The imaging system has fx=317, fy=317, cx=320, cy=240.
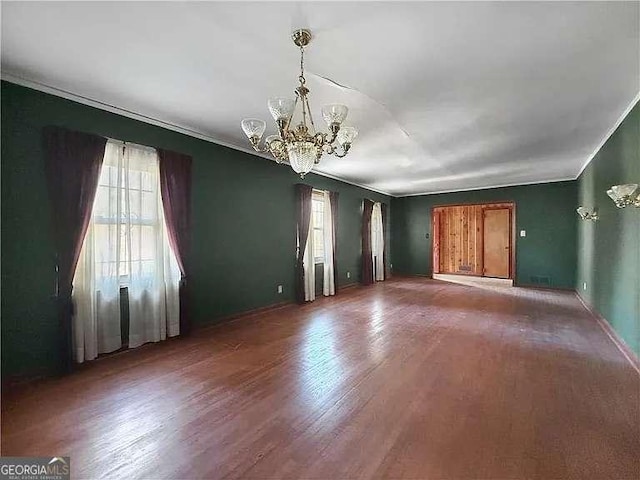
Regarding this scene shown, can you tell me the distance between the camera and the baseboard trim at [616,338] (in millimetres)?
2982

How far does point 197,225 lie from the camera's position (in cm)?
414

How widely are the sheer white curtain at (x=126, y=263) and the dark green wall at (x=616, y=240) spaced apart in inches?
191

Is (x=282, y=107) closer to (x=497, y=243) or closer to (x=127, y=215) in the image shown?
(x=127, y=215)

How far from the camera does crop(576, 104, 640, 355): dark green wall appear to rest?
3045mm

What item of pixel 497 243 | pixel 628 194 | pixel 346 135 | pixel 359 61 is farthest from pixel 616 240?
pixel 497 243

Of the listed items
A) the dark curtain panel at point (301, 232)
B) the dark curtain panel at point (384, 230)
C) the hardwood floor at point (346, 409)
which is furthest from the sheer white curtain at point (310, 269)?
the dark curtain panel at point (384, 230)

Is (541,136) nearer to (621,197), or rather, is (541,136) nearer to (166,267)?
(621,197)

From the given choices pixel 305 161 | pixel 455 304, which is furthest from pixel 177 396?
pixel 455 304

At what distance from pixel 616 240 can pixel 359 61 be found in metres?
3.67

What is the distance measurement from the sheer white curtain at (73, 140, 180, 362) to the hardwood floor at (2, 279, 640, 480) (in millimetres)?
269

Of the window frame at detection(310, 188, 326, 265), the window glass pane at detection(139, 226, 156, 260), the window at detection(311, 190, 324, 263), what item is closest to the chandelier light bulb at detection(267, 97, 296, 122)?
the window glass pane at detection(139, 226, 156, 260)

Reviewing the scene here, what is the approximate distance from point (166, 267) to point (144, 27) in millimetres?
2529

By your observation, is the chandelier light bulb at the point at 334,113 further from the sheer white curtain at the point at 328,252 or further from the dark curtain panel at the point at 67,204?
the sheer white curtain at the point at 328,252

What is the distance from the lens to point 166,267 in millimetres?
3758
